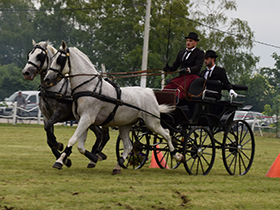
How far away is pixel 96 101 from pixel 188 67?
2.19 m

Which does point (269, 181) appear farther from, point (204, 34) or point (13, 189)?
point (204, 34)

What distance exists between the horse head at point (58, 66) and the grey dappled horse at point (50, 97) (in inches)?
35.1

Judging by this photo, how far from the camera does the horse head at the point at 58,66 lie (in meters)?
7.79

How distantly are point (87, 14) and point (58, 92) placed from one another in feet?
102

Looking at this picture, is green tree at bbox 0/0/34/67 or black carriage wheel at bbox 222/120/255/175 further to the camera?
green tree at bbox 0/0/34/67

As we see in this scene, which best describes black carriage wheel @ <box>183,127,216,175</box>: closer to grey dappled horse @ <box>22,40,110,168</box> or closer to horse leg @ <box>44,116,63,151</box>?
grey dappled horse @ <box>22,40,110,168</box>

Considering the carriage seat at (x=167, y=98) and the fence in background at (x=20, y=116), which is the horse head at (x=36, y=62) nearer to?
the carriage seat at (x=167, y=98)

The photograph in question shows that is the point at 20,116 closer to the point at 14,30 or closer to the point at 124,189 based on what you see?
the point at 124,189

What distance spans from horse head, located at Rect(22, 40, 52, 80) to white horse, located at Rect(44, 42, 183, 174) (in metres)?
0.71

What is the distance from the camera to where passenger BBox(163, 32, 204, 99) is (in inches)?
347

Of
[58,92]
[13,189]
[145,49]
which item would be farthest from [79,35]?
[13,189]

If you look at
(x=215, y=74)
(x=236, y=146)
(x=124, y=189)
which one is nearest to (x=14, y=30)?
(x=215, y=74)

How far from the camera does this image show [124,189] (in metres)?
6.39

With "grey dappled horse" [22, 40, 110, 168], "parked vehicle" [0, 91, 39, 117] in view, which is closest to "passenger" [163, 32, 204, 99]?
"grey dappled horse" [22, 40, 110, 168]
